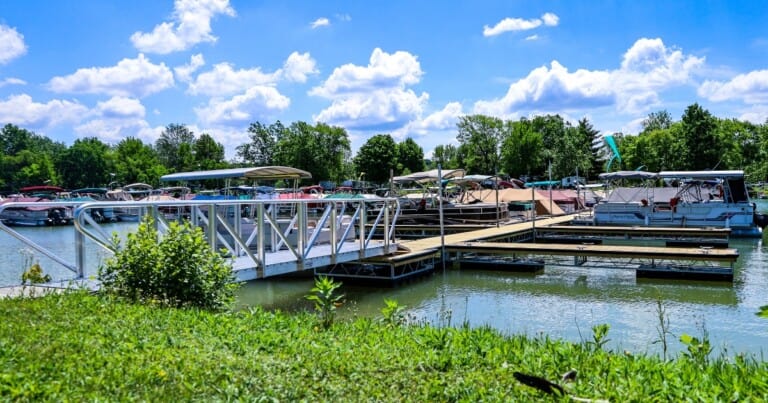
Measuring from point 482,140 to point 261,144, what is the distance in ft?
108

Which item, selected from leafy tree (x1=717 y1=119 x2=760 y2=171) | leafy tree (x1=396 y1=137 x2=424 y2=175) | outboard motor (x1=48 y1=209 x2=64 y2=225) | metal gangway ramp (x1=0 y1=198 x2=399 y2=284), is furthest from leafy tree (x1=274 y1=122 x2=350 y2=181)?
metal gangway ramp (x1=0 y1=198 x2=399 y2=284)

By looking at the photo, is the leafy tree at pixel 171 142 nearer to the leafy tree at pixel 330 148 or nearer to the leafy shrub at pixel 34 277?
the leafy tree at pixel 330 148

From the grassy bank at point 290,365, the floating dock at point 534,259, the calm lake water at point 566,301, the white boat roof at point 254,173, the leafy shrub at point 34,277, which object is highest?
the white boat roof at point 254,173

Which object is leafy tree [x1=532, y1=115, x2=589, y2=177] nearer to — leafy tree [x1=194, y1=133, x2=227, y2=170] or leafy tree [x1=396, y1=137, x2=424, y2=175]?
leafy tree [x1=396, y1=137, x2=424, y2=175]

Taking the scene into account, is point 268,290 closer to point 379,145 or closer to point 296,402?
point 296,402

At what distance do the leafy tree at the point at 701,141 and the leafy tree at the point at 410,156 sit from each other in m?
40.9

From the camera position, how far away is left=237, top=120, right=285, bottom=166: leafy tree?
309 ft

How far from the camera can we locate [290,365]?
5.05m

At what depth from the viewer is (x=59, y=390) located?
163 inches

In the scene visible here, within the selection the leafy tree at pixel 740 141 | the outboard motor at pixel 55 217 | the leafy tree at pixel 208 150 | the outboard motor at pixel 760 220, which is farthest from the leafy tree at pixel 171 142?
the outboard motor at pixel 760 220

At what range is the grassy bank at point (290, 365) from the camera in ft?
14.3

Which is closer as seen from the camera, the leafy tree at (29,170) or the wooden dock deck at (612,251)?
the wooden dock deck at (612,251)

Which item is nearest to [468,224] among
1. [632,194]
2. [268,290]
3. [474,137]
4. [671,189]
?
[632,194]

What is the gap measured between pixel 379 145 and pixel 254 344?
79.7 metres
